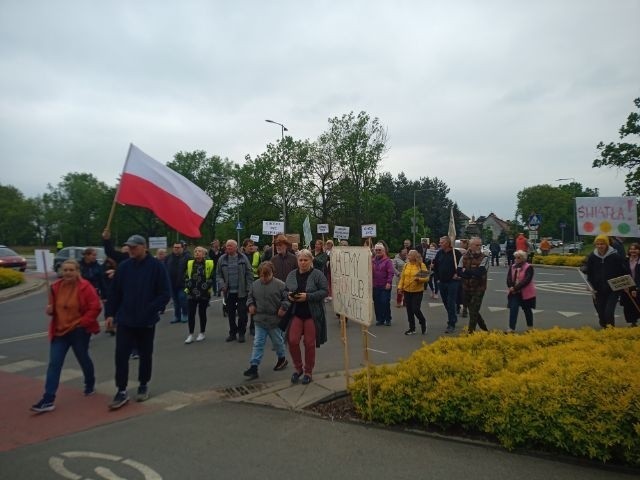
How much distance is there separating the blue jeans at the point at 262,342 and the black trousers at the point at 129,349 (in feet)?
4.53

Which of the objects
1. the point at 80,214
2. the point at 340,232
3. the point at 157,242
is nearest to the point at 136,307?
the point at 340,232

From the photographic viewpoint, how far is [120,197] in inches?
277

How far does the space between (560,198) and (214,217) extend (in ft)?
234

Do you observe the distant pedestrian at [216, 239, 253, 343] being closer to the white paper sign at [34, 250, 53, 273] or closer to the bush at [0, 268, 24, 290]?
the white paper sign at [34, 250, 53, 273]

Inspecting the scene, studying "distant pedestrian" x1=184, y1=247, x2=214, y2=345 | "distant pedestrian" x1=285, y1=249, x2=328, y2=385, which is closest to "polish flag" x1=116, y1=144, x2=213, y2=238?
"distant pedestrian" x1=184, y1=247, x2=214, y2=345

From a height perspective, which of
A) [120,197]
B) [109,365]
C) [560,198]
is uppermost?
[560,198]

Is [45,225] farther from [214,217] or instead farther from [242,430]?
[242,430]

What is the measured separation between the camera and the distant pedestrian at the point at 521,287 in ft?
28.9

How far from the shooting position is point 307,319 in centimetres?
628

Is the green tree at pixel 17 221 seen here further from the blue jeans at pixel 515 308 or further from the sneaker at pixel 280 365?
the blue jeans at pixel 515 308

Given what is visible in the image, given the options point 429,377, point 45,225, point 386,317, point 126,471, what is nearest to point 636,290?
point 386,317

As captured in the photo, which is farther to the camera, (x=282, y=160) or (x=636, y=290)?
(x=282, y=160)

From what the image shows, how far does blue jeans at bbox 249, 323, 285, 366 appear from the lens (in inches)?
257

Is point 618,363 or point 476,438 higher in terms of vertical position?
point 618,363
